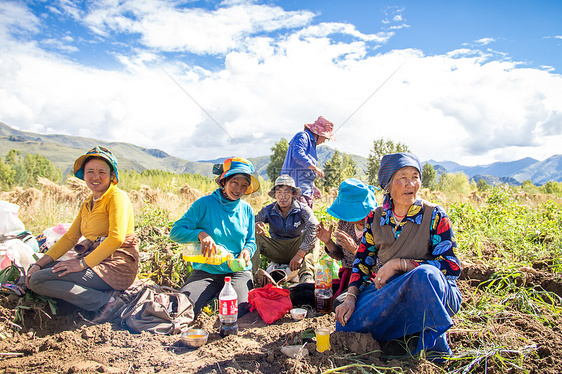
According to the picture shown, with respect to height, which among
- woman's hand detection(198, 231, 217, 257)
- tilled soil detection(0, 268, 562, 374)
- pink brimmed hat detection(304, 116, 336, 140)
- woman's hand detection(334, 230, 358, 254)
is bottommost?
tilled soil detection(0, 268, 562, 374)

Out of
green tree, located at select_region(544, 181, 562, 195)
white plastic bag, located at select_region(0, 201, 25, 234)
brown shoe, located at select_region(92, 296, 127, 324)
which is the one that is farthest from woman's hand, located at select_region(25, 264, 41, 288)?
green tree, located at select_region(544, 181, 562, 195)

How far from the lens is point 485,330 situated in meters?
2.65

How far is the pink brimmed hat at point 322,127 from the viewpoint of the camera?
6.04 metres

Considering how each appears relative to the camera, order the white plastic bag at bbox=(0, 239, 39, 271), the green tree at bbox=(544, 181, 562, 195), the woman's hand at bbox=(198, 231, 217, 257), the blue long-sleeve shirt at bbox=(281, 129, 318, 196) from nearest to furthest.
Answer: the woman's hand at bbox=(198, 231, 217, 257)
the white plastic bag at bbox=(0, 239, 39, 271)
the blue long-sleeve shirt at bbox=(281, 129, 318, 196)
the green tree at bbox=(544, 181, 562, 195)

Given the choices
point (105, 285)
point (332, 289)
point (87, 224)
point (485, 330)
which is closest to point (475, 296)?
point (485, 330)

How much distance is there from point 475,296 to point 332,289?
1388 millimetres

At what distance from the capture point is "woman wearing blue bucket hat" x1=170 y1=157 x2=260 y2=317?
12.2ft

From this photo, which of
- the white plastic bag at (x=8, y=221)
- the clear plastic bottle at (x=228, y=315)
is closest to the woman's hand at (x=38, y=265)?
the white plastic bag at (x=8, y=221)

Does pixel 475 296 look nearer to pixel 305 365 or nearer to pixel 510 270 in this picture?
pixel 510 270

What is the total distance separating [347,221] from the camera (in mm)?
3842

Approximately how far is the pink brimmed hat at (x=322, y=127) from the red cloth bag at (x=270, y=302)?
3132mm

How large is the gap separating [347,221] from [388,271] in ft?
4.68

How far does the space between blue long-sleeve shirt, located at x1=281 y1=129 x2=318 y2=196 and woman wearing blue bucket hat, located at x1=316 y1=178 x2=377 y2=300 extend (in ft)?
6.05

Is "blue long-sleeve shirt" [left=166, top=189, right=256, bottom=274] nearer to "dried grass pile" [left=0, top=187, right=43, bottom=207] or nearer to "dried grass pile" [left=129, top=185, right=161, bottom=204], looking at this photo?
"dried grass pile" [left=129, top=185, right=161, bottom=204]
